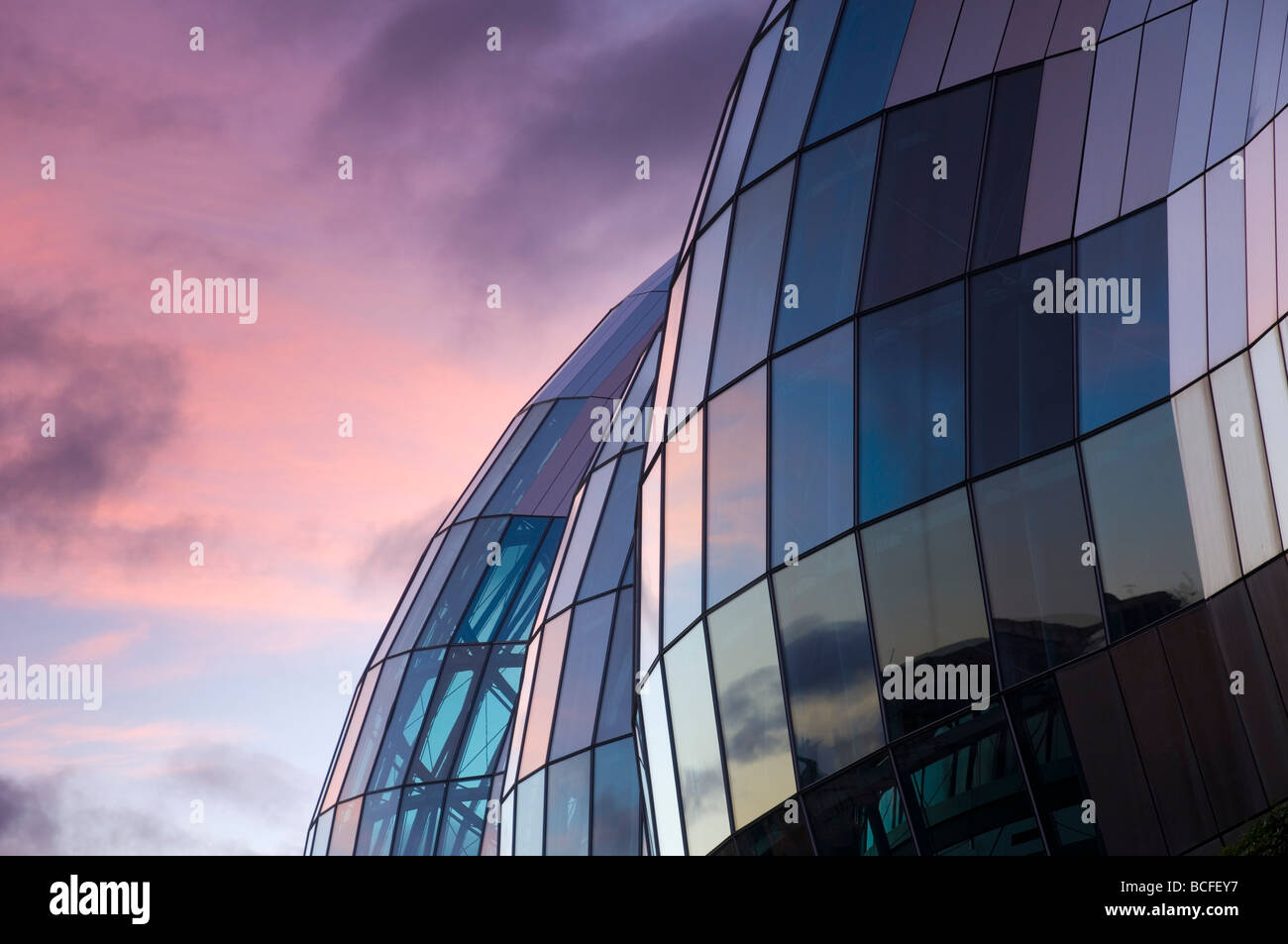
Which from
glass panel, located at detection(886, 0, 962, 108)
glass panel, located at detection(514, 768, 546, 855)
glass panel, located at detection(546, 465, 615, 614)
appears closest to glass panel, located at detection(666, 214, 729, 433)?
glass panel, located at detection(886, 0, 962, 108)

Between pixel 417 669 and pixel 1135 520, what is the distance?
99.0 ft

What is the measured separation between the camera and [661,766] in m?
19.5

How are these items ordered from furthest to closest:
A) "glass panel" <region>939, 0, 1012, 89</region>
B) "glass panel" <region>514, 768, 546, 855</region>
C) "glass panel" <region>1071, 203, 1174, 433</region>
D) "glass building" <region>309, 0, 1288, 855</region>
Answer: "glass panel" <region>514, 768, 546, 855</region>
"glass panel" <region>939, 0, 1012, 89</region>
"glass panel" <region>1071, 203, 1174, 433</region>
"glass building" <region>309, 0, 1288, 855</region>

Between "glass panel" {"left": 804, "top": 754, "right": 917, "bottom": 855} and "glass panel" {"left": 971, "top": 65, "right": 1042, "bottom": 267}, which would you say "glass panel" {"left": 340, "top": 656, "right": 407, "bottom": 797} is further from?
"glass panel" {"left": 971, "top": 65, "right": 1042, "bottom": 267}

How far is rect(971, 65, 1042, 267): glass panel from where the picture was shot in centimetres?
1628

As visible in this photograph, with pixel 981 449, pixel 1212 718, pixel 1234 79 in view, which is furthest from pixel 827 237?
pixel 1212 718

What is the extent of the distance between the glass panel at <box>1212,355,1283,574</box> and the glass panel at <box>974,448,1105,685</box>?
64.1 inches

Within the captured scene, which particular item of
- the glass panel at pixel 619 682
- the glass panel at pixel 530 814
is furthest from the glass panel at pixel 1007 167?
the glass panel at pixel 530 814

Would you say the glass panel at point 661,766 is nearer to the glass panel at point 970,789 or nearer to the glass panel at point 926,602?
the glass panel at point 926,602

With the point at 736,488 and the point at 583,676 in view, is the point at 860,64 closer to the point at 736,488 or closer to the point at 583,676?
the point at 736,488

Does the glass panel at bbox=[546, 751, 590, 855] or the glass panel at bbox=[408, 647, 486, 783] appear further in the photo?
the glass panel at bbox=[408, 647, 486, 783]
